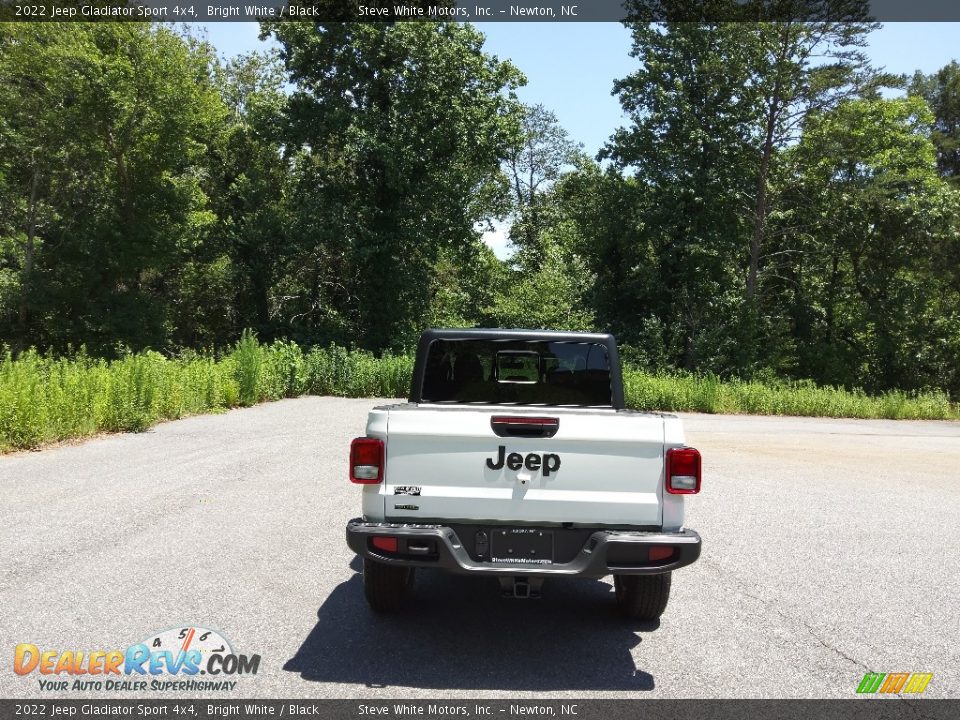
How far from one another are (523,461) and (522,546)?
0.46 metres

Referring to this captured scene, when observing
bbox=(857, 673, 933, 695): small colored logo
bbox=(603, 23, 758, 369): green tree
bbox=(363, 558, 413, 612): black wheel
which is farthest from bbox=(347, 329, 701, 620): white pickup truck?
bbox=(603, 23, 758, 369): green tree

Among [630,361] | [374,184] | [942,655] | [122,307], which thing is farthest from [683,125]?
[942,655]

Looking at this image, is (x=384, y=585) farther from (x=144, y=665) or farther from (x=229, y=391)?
(x=229, y=391)

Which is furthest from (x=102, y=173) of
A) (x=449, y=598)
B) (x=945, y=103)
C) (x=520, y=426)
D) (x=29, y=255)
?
(x=945, y=103)

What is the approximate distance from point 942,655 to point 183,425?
13804 millimetres

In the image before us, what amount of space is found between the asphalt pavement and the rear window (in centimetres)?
141

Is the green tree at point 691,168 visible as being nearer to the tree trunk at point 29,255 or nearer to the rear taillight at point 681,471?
the tree trunk at point 29,255

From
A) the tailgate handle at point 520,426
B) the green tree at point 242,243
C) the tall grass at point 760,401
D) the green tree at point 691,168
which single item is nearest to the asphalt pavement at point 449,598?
the tailgate handle at point 520,426

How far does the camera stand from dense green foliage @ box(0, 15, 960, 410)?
34219 mm

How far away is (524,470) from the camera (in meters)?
4.32

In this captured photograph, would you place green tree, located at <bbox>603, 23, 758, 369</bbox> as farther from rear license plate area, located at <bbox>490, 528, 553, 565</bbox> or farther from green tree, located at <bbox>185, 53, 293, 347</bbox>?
rear license plate area, located at <bbox>490, 528, 553, 565</bbox>

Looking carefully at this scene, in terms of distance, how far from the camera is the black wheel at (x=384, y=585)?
475 centimetres

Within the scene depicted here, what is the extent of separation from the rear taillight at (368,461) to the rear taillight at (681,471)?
5.23 feet

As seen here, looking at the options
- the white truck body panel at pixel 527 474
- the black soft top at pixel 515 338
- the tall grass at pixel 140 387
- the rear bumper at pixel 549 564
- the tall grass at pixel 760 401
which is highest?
the black soft top at pixel 515 338
